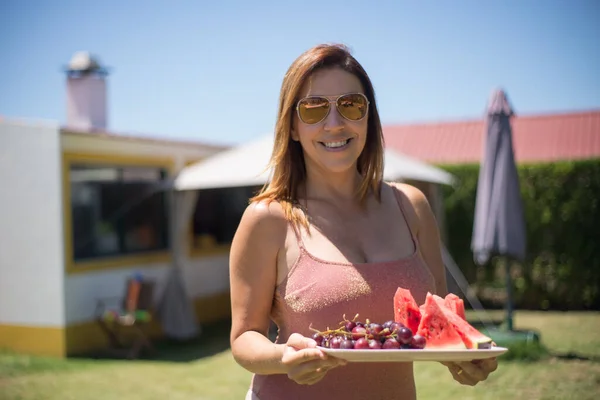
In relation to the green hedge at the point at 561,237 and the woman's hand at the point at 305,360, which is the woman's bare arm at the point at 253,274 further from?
the green hedge at the point at 561,237

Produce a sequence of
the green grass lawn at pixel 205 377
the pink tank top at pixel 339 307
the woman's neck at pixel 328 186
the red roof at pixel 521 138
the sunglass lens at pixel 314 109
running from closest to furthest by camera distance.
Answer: the pink tank top at pixel 339 307, the sunglass lens at pixel 314 109, the woman's neck at pixel 328 186, the green grass lawn at pixel 205 377, the red roof at pixel 521 138

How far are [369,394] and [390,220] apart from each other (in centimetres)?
52

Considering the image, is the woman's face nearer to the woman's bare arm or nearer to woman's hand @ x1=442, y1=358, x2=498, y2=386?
the woman's bare arm

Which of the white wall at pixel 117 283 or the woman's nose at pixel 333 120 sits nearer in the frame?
the woman's nose at pixel 333 120

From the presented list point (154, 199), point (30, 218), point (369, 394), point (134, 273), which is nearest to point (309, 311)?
point (369, 394)

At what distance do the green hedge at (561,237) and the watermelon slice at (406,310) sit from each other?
1106cm

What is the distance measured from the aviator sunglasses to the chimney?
1065cm

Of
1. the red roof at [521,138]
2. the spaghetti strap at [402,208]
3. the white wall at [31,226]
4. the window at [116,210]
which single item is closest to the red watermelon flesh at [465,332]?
the spaghetti strap at [402,208]

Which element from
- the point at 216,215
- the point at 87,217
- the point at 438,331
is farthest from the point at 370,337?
the point at 216,215

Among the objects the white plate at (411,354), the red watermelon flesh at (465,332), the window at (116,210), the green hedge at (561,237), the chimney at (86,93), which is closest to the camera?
the white plate at (411,354)

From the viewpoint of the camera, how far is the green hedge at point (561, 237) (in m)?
11.9

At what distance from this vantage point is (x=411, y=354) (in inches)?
65.2

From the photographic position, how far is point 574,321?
438 inches

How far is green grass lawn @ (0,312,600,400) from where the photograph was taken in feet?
23.1
